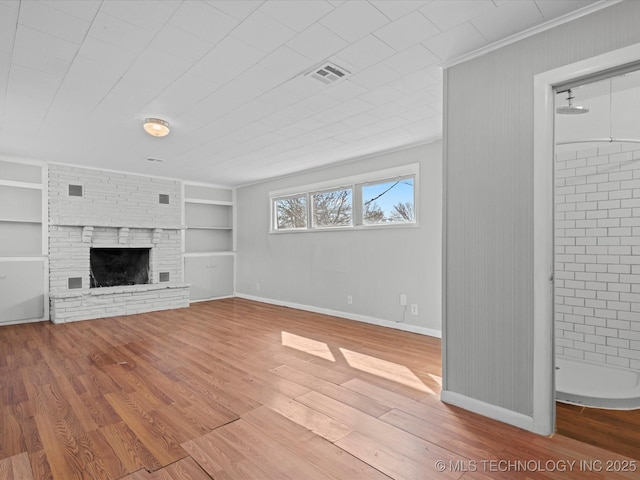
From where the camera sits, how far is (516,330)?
2.22 metres

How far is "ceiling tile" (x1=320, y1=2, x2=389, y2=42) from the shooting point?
6.44ft

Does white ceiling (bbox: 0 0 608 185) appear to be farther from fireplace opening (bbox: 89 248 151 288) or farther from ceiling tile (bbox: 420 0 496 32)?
fireplace opening (bbox: 89 248 151 288)

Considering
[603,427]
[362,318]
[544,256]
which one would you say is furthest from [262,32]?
[362,318]

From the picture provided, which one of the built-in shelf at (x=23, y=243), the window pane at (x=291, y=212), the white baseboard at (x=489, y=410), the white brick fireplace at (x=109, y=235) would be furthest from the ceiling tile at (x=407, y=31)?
the built-in shelf at (x=23, y=243)

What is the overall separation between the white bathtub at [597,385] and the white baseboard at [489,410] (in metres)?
0.72

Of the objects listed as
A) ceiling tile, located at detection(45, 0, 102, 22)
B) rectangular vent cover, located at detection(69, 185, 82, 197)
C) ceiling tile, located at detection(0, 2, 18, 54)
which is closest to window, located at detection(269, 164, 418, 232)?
rectangular vent cover, located at detection(69, 185, 82, 197)

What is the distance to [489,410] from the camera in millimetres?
2314

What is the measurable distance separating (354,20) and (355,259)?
3.76 m

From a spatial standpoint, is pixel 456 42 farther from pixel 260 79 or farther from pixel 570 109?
pixel 570 109

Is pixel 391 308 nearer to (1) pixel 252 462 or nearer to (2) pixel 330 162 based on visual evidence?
(2) pixel 330 162

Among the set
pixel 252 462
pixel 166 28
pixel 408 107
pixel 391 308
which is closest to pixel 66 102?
pixel 166 28

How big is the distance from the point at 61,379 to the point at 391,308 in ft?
12.5

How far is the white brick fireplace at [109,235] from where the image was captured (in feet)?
18.5

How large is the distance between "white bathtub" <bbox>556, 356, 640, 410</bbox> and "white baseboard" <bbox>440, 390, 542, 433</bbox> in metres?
0.72
